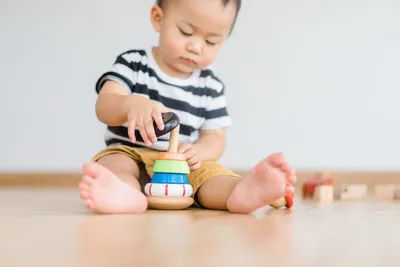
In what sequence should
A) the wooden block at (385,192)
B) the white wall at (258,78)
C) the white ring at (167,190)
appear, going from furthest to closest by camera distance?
the white wall at (258,78)
the wooden block at (385,192)
the white ring at (167,190)

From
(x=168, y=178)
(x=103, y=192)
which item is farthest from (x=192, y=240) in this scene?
(x=168, y=178)

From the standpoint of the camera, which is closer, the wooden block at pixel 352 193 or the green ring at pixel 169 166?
the green ring at pixel 169 166

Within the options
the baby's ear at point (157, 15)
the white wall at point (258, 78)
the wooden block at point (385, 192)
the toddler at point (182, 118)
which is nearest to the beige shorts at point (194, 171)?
the toddler at point (182, 118)

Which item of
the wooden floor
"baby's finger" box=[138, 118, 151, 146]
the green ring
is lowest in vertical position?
the wooden floor

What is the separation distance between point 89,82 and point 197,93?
110 centimetres

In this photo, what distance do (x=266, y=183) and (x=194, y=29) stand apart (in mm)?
409

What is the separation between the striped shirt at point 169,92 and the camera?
1.19 meters

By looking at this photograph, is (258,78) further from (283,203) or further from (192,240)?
(192,240)

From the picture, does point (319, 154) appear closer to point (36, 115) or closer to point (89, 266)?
point (36, 115)

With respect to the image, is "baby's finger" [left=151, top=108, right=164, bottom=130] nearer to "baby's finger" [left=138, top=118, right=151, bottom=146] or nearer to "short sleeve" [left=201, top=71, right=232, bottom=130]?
"baby's finger" [left=138, top=118, right=151, bottom=146]

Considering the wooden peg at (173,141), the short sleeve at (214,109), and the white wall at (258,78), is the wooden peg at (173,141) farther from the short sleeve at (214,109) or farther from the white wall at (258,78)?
the white wall at (258,78)

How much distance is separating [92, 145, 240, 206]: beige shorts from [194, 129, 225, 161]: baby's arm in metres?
0.07

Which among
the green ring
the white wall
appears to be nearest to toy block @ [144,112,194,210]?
the green ring

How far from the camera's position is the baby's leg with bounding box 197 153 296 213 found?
0.86 meters
